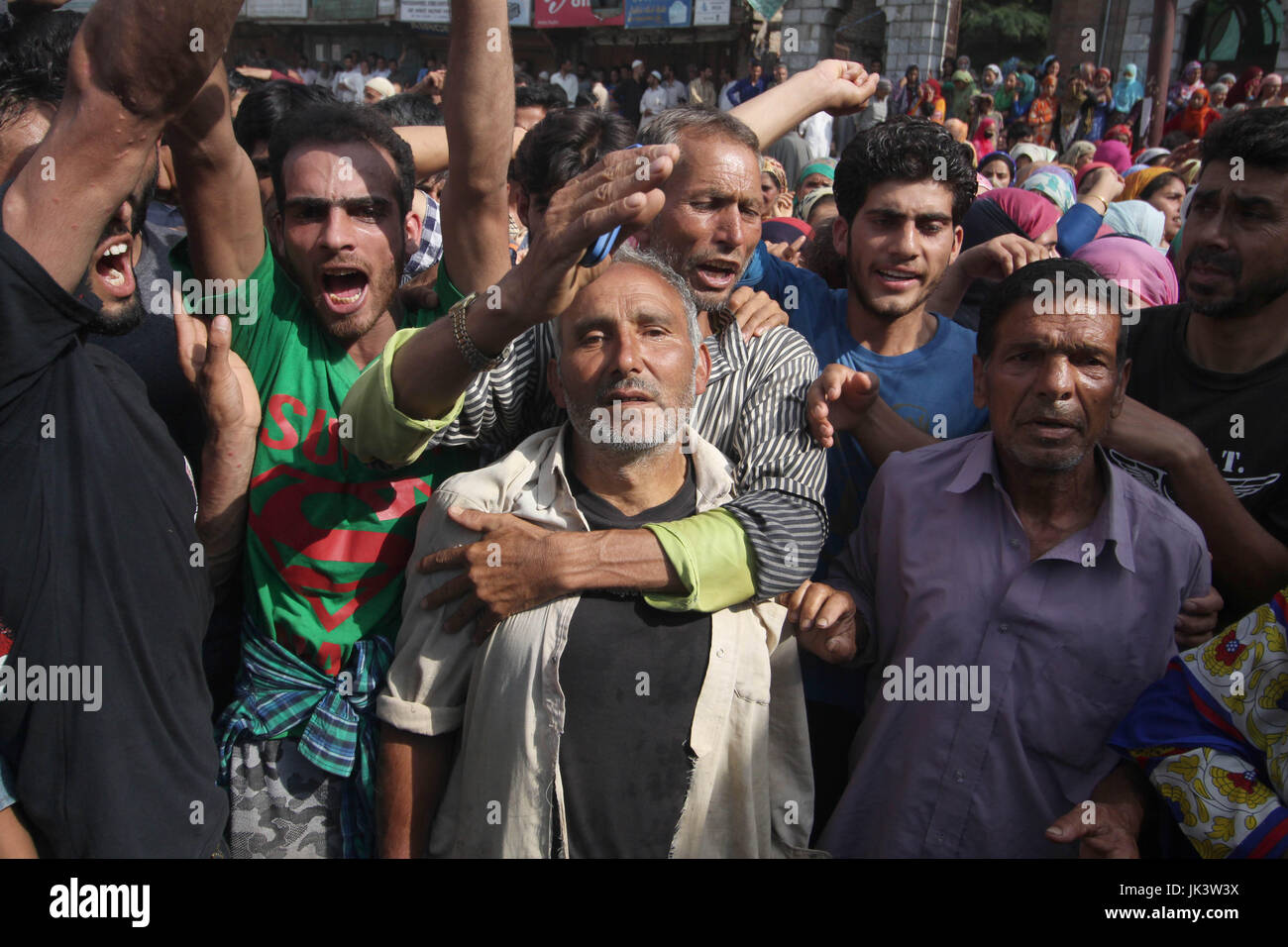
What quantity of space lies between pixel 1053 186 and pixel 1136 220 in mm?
713

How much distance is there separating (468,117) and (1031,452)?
160cm

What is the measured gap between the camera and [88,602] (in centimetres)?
158

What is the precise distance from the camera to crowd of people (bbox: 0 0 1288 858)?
5.50ft

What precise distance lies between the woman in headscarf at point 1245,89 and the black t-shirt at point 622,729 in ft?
58.2

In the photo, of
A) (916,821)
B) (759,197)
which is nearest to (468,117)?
(759,197)

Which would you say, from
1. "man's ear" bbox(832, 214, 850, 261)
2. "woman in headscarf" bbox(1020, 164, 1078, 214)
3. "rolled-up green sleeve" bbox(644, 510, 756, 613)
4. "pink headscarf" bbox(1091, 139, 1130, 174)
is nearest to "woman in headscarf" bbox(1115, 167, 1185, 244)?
"woman in headscarf" bbox(1020, 164, 1078, 214)

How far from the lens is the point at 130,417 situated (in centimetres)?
171

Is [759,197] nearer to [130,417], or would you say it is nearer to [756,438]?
[756,438]

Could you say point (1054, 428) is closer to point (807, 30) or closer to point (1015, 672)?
point (1015, 672)

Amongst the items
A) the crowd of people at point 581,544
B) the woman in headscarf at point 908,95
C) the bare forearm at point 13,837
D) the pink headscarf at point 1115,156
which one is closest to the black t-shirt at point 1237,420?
the crowd of people at point 581,544

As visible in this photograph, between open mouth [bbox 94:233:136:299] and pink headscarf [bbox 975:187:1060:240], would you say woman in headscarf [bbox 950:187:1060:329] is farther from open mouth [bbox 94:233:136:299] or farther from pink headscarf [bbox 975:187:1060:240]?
open mouth [bbox 94:233:136:299]

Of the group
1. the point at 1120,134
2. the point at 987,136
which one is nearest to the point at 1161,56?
the point at 1120,134

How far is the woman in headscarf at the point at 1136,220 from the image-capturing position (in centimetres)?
644

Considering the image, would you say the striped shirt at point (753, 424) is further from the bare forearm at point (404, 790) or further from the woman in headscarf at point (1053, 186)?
the woman in headscarf at point (1053, 186)
